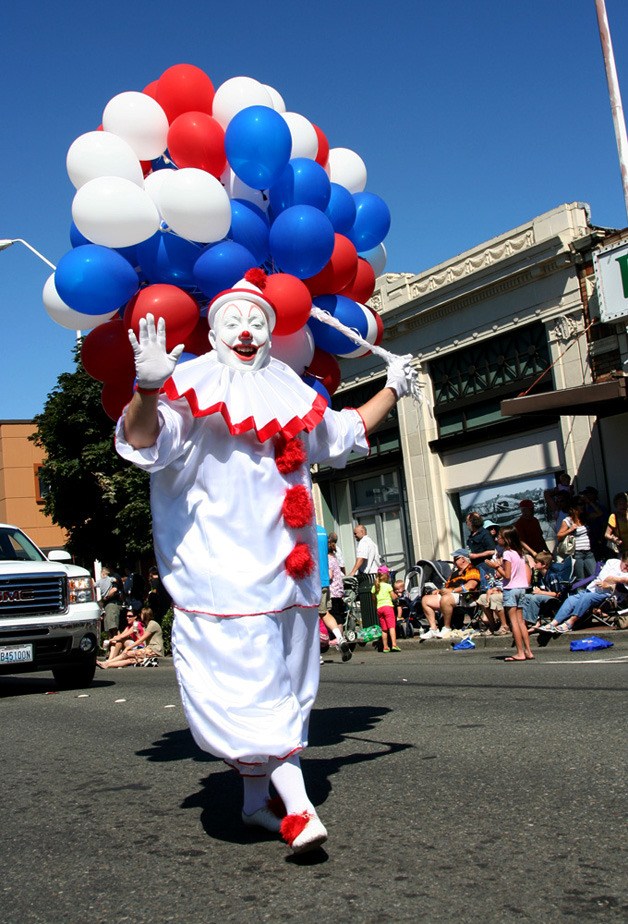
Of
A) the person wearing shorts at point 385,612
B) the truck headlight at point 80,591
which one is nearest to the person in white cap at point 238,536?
the truck headlight at point 80,591

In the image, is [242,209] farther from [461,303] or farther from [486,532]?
[461,303]

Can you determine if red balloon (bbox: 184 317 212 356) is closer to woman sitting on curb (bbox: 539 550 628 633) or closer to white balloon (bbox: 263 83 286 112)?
white balloon (bbox: 263 83 286 112)

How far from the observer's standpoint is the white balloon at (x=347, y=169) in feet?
21.4

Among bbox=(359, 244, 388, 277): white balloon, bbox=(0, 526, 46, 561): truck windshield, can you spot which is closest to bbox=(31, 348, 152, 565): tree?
bbox=(0, 526, 46, 561): truck windshield

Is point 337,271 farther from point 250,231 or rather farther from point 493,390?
point 493,390

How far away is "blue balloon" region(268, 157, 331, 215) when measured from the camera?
555 cm

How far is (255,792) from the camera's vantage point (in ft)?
13.4

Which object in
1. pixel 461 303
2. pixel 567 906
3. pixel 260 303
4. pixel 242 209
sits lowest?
pixel 567 906

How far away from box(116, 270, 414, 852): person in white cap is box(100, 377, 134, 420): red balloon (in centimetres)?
97

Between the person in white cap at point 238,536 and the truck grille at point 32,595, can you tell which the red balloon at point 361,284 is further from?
the truck grille at point 32,595

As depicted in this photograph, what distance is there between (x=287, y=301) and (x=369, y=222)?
5.44 feet

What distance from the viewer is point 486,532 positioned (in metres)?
16.9

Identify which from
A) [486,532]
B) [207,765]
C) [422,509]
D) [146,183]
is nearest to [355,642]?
[486,532]

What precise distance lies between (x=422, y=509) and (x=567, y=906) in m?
19.9
